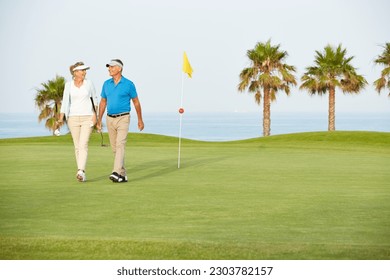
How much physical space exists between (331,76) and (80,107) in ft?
167

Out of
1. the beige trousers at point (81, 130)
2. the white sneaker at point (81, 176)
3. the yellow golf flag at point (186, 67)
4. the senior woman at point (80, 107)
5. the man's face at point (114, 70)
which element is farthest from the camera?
the yellow golf flag at point (186, 67)

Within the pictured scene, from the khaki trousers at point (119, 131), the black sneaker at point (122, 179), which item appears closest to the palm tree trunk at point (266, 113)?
the khaki trousers at point (119, 131)

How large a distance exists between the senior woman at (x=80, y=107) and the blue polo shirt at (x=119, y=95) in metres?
0.31

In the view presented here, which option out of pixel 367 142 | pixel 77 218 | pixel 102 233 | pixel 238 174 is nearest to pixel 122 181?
pixel 238 174

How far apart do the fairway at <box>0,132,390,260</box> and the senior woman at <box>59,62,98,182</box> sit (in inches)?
32.5

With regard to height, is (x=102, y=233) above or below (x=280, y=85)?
below

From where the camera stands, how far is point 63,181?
16.4 meters

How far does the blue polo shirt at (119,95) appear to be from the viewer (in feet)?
55.3

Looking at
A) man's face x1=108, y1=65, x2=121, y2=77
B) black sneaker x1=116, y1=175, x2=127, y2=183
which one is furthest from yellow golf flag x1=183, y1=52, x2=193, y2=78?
black sneaker x1=116, y1=175, x2=127, y2=183

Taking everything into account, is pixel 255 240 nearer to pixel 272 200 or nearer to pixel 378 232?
pixel 378 232

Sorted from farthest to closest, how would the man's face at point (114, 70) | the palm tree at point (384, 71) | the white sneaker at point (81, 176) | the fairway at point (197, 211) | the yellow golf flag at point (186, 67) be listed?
the palm tree at point (384, 71) < the yellow golf flag at point (186, 67) < the man's face at point (114, 70) < the white sneaker at point (81, 176) < the fairway at point (197, 211)

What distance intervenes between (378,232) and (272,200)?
3.44 m

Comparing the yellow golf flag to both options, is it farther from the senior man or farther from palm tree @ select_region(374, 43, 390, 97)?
palm tree @ select_region(374, 43, 390, 97)

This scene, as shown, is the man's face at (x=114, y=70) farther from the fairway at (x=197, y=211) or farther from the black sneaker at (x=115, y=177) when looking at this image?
the fairway at (x=197, y=211)
